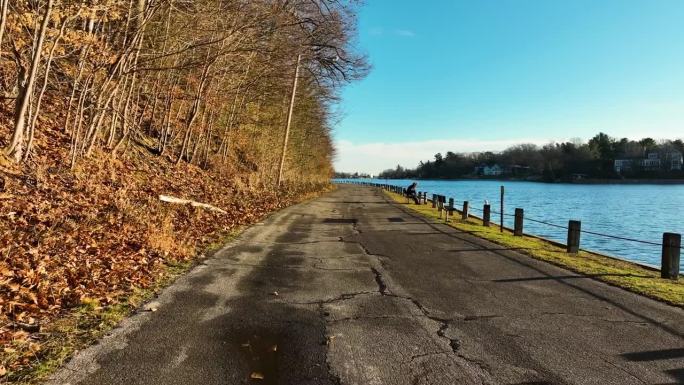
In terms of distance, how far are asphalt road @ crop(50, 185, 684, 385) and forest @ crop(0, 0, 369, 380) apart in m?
0.82

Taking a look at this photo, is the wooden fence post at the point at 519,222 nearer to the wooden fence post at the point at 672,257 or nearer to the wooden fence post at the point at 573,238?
the wooden fence post at the point at 573,238

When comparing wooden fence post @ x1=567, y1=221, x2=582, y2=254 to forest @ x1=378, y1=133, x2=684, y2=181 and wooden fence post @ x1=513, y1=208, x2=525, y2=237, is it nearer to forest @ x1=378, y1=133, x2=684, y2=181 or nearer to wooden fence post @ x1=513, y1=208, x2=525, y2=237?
wooden fence post @ x1=513, y1=208, x2=525, y2=237

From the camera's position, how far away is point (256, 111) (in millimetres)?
30391

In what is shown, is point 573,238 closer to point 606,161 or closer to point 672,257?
point 672,257

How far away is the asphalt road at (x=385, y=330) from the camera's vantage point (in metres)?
4.32

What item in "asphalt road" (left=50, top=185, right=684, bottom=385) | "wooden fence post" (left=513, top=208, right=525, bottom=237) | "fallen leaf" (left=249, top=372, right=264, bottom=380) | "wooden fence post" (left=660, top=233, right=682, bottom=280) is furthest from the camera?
"wooden fence post" (left=513, top=208, right=525, bottom=237)

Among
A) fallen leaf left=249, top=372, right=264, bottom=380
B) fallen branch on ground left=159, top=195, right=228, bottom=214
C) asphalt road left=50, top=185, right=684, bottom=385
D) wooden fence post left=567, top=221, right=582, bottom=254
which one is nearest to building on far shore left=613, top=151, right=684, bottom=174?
wooden fence post left=567, top=221, right=582, bottom=254

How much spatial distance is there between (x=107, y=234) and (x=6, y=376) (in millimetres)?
5015

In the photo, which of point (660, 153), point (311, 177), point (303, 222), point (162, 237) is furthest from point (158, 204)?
point (660, 153)

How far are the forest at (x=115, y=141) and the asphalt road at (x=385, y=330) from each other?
823mm

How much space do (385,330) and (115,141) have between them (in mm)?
13862

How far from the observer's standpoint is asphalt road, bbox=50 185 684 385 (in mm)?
4320

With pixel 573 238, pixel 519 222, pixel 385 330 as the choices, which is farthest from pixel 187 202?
pixel 519 222

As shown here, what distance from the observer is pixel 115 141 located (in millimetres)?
16344
